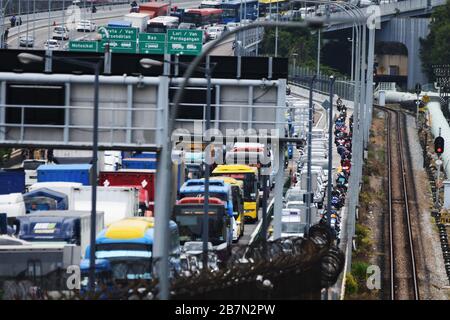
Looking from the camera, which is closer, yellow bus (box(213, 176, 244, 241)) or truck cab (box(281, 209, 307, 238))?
truck cab (box(281, 209, 307, 238))

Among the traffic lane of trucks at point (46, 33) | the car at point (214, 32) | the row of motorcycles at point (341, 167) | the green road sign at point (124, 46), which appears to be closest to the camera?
the row of motorcycles at point (341, 167)

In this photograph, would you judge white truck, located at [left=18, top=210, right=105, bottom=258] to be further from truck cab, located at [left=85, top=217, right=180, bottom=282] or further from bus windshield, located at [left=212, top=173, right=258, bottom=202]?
bus windshield, located at [left=212, top=173, right=258, bottom=202]

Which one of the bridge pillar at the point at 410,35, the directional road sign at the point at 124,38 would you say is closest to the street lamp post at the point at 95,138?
the directional road sign at the point at 124,38

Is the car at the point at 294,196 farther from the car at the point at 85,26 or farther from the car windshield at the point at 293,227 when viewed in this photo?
the car at the point at 85,26

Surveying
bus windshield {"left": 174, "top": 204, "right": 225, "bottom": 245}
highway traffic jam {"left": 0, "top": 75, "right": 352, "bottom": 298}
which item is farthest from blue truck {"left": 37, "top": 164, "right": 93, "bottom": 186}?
bus windshield {"left": 174, "top": 204, "right": 225, "bottom": 245}

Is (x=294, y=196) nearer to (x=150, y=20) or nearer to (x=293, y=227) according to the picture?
(x=293, y=227)

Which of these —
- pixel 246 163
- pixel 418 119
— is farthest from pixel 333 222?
pixel 418 119

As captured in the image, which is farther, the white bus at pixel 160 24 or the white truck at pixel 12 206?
the white bus at pixel 160 24
